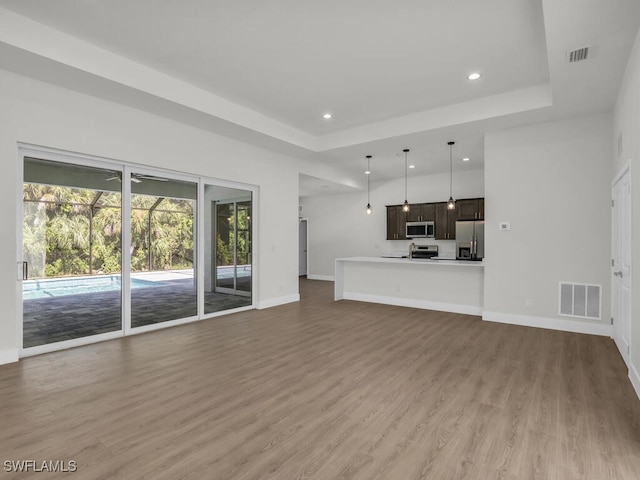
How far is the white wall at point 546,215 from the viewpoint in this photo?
4.71 metres

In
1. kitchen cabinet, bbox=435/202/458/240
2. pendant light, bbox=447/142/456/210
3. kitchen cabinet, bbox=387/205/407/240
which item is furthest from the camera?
kitchen cabinet, bbox=387/205/407/240

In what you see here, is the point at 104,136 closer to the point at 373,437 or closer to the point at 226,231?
the point at 226,231

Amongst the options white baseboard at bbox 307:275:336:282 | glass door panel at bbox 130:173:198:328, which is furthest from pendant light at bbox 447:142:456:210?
glass door panel at bbox 130:173:198:328

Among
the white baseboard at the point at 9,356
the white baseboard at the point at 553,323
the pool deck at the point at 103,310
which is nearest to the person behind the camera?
the white baseboard at the point at 9,356

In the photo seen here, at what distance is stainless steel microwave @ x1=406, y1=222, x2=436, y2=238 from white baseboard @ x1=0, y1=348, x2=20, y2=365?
8134 mm

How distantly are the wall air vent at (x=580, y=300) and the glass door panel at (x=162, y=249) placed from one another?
5501mm

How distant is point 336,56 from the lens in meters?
3.81

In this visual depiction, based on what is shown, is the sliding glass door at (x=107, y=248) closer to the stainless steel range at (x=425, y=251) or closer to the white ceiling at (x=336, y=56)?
the white ceiling at (x=336, y=56)

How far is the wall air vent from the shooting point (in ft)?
15.5

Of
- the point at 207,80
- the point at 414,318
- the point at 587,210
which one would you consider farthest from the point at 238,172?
the point at 587,210

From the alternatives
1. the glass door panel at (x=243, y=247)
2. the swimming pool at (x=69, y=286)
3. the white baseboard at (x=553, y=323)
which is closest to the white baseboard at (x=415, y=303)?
the white baseboard at (x=553, y=323)

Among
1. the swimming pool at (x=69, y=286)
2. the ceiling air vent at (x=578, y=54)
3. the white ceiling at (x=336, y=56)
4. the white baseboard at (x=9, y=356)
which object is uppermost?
the white ceiling at (x=336, y=56)

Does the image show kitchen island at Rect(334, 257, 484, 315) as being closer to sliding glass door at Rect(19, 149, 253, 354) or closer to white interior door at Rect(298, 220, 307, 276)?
sliding glass door at Rect(19, 149, 253, 354)

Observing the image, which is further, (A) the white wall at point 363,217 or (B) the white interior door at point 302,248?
(B) the white interior door at point 302,248
